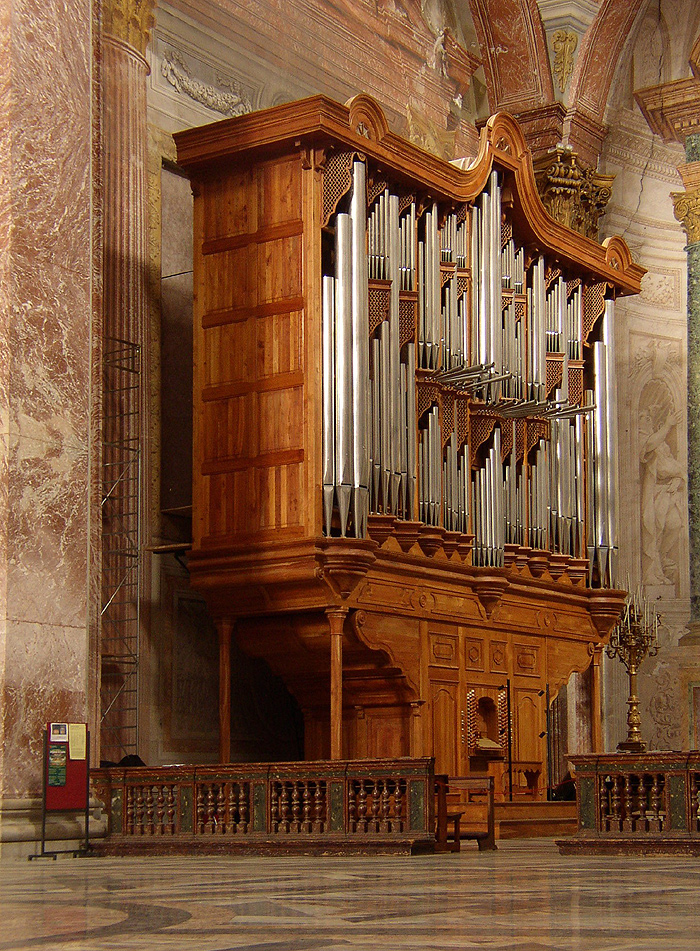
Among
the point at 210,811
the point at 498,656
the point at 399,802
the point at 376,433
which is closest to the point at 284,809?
the point at 210,811

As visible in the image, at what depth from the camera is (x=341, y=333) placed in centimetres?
1196

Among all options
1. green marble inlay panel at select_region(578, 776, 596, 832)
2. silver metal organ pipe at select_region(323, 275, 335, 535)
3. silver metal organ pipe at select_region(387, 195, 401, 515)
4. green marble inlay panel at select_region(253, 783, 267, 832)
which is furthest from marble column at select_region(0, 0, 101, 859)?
green marble inlay panel at select_region(578, 776, 596, 832)

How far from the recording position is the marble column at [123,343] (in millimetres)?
12188

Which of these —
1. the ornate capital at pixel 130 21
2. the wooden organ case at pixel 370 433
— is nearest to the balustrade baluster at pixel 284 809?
the wooden organ case at pixel 370 433

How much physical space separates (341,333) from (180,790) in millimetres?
3832

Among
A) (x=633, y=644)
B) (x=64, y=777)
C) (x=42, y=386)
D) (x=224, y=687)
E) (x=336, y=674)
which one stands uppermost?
(x=42, y=386)

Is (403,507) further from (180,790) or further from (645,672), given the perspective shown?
(645,672)

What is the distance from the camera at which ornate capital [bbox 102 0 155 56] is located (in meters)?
12.6

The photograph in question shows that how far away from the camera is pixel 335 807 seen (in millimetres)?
9906

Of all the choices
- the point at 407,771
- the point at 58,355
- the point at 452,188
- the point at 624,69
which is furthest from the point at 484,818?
the point at 624,69

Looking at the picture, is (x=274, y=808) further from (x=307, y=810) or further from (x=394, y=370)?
(x=394, y=370)

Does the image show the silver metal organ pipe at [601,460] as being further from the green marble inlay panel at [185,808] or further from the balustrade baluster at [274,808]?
the green marble inlay panel at [185,808]

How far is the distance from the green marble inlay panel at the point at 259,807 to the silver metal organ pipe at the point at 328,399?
2.32 m

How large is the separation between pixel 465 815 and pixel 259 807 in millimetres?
1846
